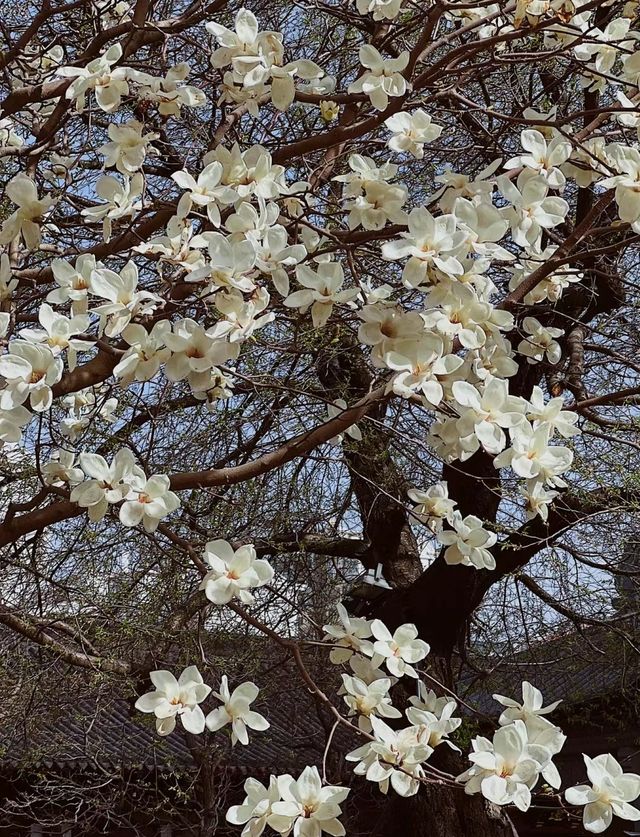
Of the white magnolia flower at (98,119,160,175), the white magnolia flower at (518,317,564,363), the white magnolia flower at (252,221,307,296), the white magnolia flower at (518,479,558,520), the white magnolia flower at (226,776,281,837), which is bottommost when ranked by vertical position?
the white magnolia flower at (226,776,281,837)

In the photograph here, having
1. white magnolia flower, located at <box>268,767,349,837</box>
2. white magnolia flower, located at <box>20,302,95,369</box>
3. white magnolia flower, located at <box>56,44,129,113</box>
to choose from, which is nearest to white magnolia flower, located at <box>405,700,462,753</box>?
white magnolia flower, located at <box>268,767,349,837</box>

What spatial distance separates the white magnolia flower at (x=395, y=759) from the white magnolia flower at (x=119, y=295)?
75 cm

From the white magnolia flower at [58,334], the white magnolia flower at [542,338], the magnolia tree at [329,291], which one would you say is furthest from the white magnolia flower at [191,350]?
the white magnolia flower at [542,338]

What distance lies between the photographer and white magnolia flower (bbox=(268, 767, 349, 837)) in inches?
58.1

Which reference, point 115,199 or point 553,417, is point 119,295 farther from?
point 553,417

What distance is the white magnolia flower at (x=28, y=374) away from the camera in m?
1.32

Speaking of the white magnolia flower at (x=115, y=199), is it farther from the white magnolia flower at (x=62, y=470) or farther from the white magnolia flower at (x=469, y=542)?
the white magnolia flower at (x=469, y=542)

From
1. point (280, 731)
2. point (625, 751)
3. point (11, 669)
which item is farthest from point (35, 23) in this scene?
point (280, 731)

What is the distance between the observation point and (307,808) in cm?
150

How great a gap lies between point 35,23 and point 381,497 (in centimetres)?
309

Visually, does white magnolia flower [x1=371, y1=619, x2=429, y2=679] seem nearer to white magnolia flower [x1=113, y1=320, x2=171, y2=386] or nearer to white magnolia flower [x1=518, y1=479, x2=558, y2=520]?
white magnolia flower [x1=518, y1=479, x2=558, y2=520]

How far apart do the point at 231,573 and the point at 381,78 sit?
84 cm

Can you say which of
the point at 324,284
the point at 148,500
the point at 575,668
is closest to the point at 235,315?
the point at 324,284

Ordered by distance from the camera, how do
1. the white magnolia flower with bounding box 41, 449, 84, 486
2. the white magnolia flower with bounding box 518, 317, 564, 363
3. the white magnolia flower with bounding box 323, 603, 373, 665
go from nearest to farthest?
the white magnolia flower with bounding box 323, 603, 373, 665, the white magnolia flower with bounding box 41, 449, 84, 486, the white magnolia flower with bounding box 518, 317, 564, 363
